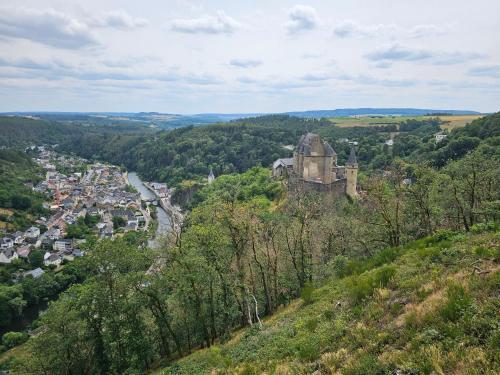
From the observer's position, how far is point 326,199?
4291 cm

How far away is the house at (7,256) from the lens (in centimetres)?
5062

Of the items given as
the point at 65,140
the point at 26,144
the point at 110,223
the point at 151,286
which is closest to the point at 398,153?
the point at 110,223

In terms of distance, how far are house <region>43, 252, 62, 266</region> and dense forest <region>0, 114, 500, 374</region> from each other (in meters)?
35.1

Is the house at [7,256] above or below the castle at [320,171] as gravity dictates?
below

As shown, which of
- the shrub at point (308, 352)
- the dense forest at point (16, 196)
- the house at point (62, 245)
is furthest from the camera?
the dense forest at point (16, 196)

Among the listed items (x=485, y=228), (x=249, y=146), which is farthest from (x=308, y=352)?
(x=249, y=146)

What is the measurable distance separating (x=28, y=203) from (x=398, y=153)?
243ft

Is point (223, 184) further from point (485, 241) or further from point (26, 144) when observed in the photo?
point (26, 144)

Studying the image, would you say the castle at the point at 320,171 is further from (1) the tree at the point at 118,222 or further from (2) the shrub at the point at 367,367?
(1) the tree at the point at 118,222

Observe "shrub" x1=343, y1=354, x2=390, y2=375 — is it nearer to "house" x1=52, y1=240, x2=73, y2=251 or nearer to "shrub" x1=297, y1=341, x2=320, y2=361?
"shrub" x1=297, y1=341, x2=320, y2=361

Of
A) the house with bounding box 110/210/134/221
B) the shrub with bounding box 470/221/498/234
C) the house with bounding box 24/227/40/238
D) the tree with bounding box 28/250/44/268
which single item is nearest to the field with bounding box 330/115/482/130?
the house with bounding box 110/210/134/221

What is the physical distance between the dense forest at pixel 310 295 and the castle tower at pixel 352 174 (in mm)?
17185

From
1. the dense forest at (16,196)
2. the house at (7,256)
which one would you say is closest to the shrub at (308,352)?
the house at (7,256)

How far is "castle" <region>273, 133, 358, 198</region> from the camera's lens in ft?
149
